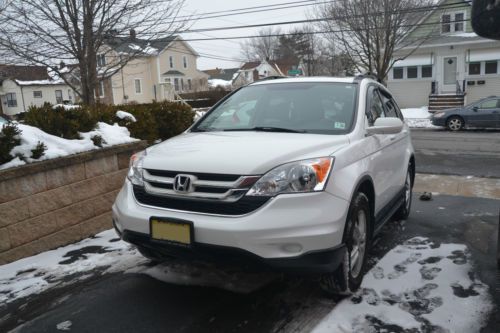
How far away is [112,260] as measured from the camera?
447 cm

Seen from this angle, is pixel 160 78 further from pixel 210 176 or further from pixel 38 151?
pixel 210 176

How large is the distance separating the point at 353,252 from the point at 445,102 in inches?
1007

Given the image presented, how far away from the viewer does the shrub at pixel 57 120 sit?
5.16m

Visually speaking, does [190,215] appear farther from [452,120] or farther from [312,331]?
[452,120]

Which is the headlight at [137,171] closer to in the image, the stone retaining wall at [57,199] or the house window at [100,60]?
the stone retaining wall at [57,199]

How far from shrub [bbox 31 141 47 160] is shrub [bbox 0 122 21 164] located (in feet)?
0.59

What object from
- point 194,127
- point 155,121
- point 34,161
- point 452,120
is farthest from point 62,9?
point 452,120

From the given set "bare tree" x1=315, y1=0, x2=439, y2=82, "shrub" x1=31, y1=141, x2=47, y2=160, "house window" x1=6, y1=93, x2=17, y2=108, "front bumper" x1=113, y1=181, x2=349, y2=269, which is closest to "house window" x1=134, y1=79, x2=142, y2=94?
"house window" x1=6, y1=93, x2=17, y2=108

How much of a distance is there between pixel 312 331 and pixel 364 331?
1.14 ft

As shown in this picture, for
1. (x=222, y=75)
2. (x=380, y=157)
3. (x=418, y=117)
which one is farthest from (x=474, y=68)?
(x=222, y=75)

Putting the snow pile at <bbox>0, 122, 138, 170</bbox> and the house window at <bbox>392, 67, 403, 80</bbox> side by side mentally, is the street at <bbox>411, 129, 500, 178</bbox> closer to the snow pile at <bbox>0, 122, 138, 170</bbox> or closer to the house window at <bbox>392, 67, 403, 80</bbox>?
the snow pile at <bbox>0, 122, 138, 170</bbox>

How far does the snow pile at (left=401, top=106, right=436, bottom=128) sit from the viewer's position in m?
21.7

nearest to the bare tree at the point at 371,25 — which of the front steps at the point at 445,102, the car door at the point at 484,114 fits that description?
the front steps at the point at 445,102

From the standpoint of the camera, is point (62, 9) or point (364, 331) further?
point (62, 9)
